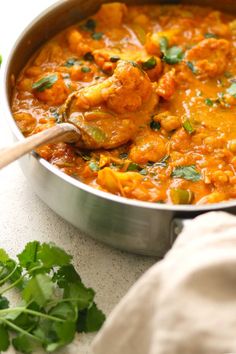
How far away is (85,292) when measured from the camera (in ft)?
9.09

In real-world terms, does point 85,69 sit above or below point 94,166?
above

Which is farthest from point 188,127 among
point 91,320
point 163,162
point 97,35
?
point 91,320

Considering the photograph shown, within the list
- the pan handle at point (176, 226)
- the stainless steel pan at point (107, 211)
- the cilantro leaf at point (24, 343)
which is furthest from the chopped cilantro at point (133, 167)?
the cilantro leaf at point (24, 343)

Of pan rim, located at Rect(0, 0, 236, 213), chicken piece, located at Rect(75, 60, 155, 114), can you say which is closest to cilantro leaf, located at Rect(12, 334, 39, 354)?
pan rim, located at Rect(0, 0, 236, 213)

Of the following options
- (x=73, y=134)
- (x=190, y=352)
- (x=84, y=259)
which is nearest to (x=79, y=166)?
(x=73, y=134)

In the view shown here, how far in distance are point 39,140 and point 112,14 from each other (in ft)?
4.78

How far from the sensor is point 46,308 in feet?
9.40

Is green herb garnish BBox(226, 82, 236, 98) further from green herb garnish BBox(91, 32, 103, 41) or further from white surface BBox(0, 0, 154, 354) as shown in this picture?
white surface BBox(0, 0, 154, 354)

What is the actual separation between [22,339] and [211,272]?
0.86 m

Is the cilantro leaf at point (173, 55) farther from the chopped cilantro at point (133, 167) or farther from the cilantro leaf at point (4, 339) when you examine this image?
the cilantro leaf at point (4, 339)

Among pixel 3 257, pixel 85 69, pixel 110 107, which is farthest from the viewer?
pixel 85 69

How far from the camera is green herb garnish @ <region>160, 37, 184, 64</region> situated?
368 cm

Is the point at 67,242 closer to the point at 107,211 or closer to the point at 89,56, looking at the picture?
the point at 107,211

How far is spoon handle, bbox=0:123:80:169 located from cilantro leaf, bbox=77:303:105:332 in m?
0.70
